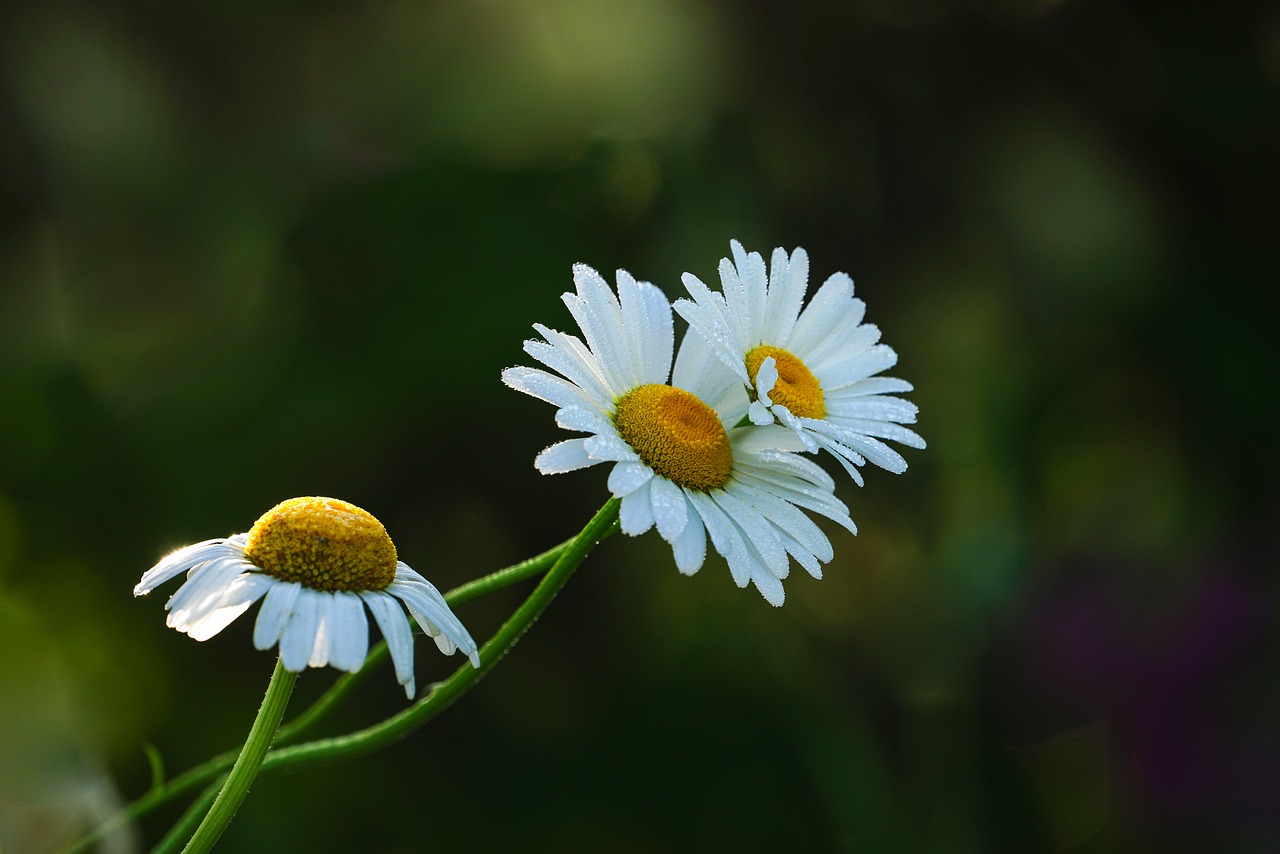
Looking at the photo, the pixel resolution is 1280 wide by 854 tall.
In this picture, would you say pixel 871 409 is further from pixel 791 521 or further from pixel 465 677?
pixel 465 677

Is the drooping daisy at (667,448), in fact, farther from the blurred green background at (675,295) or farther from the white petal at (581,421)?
the blurred green background at (675,295)

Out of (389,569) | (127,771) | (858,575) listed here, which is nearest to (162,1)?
(127,771)

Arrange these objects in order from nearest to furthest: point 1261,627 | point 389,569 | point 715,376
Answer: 1. point 389,569
2. point 715,376
3. point 1261,627

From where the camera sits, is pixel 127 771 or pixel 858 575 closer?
pixel 127 771

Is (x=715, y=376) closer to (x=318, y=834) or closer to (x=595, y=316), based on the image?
(x=595, y=316)

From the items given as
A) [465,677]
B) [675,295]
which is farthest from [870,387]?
[675,295]

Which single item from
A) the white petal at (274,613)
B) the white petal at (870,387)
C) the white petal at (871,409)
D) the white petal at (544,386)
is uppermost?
the white petal at (544,386)

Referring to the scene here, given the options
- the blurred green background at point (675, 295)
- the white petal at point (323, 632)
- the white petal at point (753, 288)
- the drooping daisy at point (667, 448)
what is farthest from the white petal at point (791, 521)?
the blurred green background at point (675, 295)
